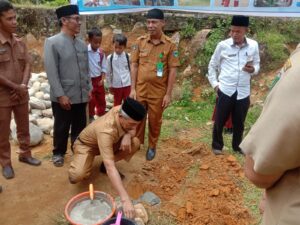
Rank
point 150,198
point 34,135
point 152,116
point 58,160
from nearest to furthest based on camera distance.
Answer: point 150,198 → point 58,160 → point 152,116 → point 34,135

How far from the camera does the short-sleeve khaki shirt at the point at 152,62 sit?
4074 mm

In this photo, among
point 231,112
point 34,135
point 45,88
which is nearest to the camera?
point 231,112

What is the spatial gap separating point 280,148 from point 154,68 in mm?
3213

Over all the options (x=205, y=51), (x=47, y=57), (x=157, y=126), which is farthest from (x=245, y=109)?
(x=205, y=51)

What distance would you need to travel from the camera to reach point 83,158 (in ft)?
11.7

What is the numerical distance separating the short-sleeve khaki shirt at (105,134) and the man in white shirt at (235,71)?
1483 millimetres

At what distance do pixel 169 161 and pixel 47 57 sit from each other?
1989 mm

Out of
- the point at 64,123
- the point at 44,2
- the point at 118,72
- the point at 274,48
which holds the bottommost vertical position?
the point at 64,123

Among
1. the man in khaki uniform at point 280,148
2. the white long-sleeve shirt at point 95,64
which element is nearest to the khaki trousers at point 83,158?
the white long-sleeve shirt at point 95,64

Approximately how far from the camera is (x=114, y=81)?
17.9 ft

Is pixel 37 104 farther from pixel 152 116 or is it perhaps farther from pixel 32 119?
pixel 152 116

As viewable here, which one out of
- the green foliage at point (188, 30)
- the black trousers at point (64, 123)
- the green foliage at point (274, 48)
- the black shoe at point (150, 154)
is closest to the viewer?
the black trousers at point (64, 123)

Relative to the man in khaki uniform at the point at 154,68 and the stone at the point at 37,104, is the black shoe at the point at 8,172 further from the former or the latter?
the stone at the point at 37,104

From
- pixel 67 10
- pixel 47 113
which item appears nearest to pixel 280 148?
pixel 67 10
